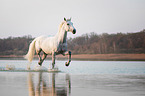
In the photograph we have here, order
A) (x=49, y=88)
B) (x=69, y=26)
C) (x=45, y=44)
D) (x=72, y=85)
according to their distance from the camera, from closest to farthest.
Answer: (x=49, y=88)
(x=72, y=85)
(x=69, y=26)
(x=45, y=44)

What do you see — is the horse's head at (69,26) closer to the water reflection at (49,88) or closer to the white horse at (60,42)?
the white horse at (60,42)

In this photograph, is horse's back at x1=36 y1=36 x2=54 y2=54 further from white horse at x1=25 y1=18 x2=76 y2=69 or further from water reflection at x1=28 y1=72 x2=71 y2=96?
water reflection at x1=28 y1=72 x2=71 y2=96

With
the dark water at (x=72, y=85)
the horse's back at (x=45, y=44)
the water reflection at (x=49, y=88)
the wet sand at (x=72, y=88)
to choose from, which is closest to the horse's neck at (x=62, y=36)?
the horse's back at (x=45, y=44)

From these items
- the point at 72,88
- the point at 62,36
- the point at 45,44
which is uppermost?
the point at 62,36

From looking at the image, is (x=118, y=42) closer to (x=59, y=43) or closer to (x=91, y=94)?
(x=59, y=43)

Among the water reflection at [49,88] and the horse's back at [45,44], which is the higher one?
the horse's back at [45,44]

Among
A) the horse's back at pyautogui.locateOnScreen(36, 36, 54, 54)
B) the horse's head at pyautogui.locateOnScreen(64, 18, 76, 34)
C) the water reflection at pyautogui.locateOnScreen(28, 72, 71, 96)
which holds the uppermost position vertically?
the horse's head at pyautogui.locateOnScreen(64, 18, 76, 34)

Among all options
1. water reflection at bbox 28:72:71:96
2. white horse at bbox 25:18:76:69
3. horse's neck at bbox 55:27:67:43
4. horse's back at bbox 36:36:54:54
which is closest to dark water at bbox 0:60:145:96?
water reflection at bbox 28:72:71:96

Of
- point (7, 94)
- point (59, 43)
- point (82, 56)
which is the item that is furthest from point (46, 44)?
point (82, 56)

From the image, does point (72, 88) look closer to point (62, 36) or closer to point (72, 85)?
point (72, 85)

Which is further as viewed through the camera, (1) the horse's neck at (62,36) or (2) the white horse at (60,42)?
(1) the horse's neck at (62,36)

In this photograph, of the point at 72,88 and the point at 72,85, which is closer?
the point at 72,88

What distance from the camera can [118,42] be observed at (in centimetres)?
6500

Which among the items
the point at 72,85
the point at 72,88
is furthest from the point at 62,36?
the point at 72,88
